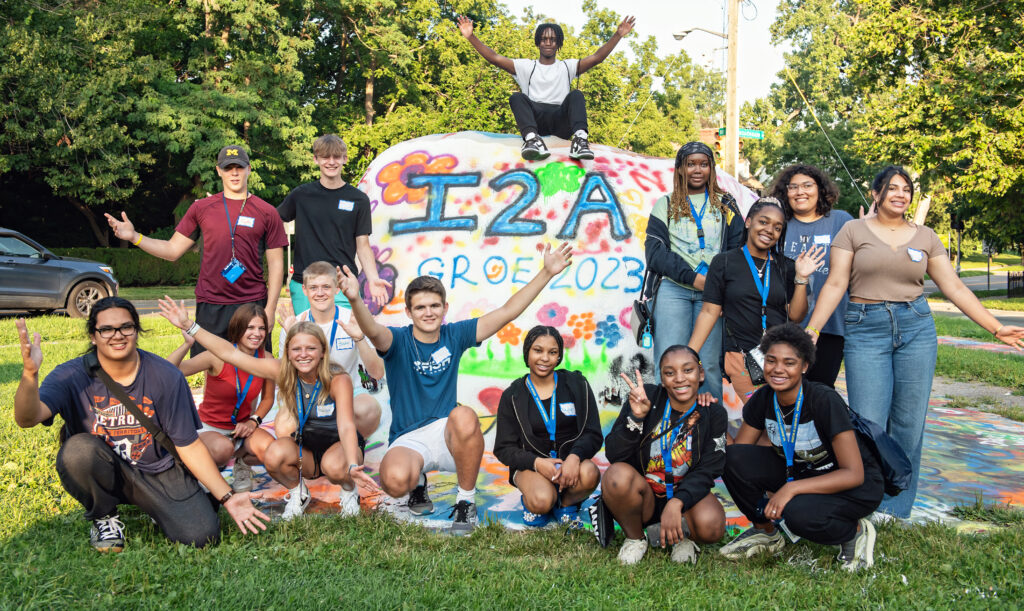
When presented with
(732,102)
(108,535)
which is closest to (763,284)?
(108,535)

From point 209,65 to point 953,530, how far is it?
877 inches

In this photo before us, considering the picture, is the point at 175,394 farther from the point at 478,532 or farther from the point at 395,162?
the point at 395,162

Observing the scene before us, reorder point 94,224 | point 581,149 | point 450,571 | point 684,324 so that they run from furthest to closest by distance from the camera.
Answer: point 94,224
point 581,149
point 684,324
point 450,571

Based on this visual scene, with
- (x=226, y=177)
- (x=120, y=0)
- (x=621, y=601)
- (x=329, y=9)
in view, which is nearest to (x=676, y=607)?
(x=621, y=601)

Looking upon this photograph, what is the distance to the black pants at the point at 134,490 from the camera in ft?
12.1

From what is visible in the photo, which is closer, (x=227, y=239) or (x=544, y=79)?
(x=227, y=239)

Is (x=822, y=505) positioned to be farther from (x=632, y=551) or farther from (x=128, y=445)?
(x=128, y=445)

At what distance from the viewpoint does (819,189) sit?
4.68 m

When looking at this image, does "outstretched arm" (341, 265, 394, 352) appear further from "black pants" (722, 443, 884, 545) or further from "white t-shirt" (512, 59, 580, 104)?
"white t-shirt" (512, 59, 580, 104)

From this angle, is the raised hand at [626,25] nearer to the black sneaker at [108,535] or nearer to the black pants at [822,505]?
the black pants at [822,505]

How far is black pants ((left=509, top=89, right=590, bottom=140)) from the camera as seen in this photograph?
6363 mm

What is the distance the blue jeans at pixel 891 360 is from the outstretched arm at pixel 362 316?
2.45m

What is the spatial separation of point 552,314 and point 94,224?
22.2 meters

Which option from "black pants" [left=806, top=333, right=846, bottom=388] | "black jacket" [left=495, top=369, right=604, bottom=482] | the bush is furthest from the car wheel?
"black pants" [left=806, top=333, right=846, bottom=388]
